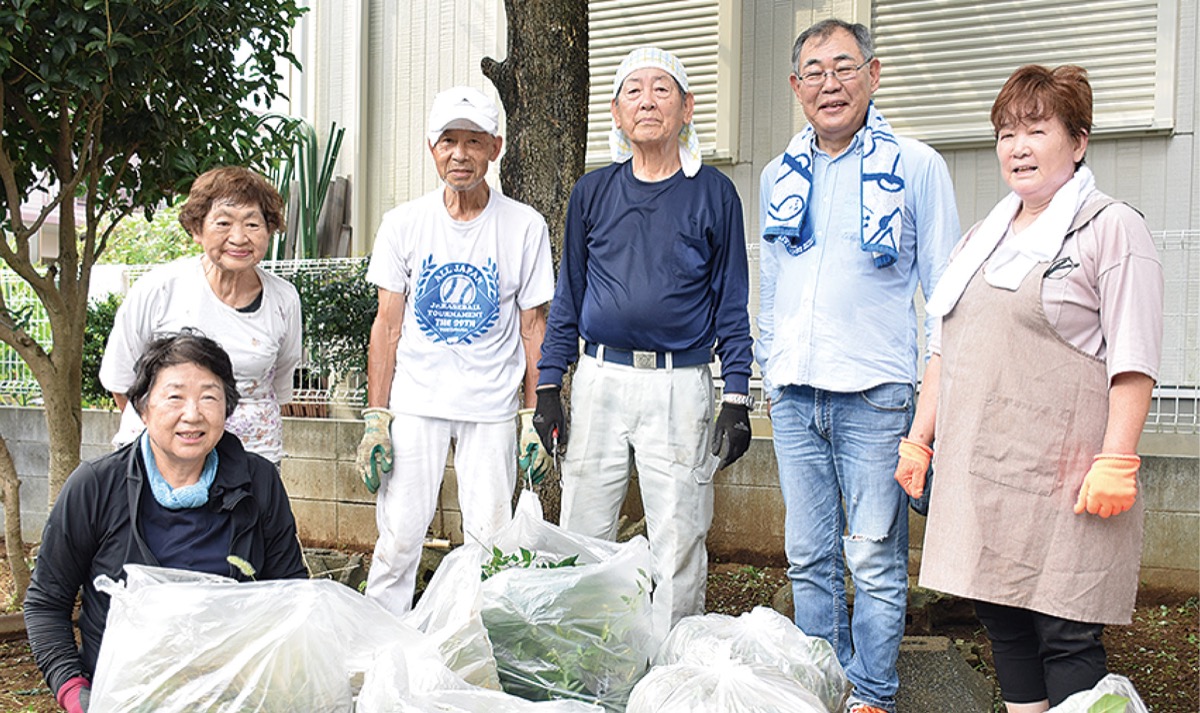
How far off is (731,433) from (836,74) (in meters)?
1.13

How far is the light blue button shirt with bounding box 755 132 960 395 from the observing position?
3.18m

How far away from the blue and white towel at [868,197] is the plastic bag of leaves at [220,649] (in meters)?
1.71

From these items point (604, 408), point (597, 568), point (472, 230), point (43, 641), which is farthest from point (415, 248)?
point (43, 641)

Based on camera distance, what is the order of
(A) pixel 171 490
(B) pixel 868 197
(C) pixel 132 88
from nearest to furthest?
(A) pixel 171 490 < (B) pixel 868 197 < (C) pixel 132 88

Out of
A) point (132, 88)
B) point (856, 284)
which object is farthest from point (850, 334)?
point (132, 88)

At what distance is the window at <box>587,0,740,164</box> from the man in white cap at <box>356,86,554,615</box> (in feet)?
11.8

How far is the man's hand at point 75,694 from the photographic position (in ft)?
8.32

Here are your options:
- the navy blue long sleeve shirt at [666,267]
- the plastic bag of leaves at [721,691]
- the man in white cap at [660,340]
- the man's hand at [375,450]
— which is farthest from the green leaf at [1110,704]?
the man's hand at [375,450]

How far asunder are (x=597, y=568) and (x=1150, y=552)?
3.39m

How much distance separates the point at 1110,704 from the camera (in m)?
2.08

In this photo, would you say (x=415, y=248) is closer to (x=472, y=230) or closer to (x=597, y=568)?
(x=472, y=230)

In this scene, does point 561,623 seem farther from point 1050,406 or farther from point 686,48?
point 686,48

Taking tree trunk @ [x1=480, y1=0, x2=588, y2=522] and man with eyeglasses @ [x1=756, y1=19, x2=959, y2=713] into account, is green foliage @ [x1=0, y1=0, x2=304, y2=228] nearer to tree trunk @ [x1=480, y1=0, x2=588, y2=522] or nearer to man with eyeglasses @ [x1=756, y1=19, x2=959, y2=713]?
tree trunk @ [x1=480, y1=0, x2=588, y2=522]

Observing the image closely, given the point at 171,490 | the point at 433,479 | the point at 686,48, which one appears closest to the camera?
the point at 171,490
